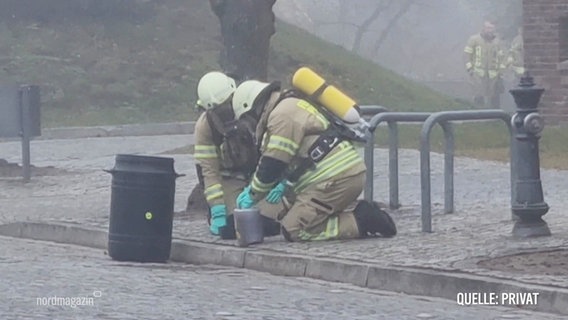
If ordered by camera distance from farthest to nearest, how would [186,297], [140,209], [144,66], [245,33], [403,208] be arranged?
[144,66]
[245,33]
[403,208]
[140,209]
[186,297]

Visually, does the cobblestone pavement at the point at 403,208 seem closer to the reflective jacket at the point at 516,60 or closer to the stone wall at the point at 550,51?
the stone wall at the point at 550,51

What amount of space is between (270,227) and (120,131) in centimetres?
1351

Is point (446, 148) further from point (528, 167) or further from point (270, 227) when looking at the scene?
point (270, 227)

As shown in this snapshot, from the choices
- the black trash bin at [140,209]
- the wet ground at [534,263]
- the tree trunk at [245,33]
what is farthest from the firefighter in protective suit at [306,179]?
the tree trunk at [245,33]

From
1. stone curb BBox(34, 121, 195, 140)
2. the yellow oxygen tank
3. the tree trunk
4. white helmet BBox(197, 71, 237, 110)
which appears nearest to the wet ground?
the yellow oxygen tank

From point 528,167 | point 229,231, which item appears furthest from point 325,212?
point 528,167

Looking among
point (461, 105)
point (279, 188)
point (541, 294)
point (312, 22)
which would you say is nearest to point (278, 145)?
point (279, 188)

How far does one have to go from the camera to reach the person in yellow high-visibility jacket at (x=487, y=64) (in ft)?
102

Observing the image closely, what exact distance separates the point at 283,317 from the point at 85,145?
14717mm

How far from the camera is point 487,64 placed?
3117 centimetres

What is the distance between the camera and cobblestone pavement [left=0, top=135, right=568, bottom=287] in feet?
34.9

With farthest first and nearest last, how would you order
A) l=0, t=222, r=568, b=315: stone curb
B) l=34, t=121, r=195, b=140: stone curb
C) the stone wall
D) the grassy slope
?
the grassy slope < l=34, t=121, r=195, b=140: stone curb < the stone wall < l=0, t=222, r=568, b=315: stone curb

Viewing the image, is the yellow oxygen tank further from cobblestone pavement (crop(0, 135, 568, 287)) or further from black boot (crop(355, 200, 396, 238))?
cobblestone pavement (crop(0, 135, 568, 287))

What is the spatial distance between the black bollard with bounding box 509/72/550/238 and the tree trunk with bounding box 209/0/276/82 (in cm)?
352
